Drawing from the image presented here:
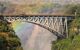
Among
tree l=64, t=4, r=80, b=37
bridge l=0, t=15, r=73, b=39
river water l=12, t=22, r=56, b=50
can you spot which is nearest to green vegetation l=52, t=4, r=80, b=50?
tree l=64, t=4, r=80, b=37

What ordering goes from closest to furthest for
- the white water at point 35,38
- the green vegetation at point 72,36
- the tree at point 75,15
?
1. the green vegetation at point 72,36
2. the tree at point 75,15
3. the white water at point 35,38

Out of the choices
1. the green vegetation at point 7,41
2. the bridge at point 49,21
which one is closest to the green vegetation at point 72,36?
the bridge at point 49,21

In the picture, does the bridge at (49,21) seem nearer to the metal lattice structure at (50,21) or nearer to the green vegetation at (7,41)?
the metal lattice structure at (50,21)

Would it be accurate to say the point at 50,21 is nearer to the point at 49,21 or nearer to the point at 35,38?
the point at 49,21

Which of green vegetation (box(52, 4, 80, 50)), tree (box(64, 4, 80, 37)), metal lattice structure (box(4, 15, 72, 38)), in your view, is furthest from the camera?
metal lattice structure (box(4, 15, 72, 38))

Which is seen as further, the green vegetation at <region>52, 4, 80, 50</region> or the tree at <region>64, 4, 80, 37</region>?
the tree at <region>64, 4, 80, 37</region>

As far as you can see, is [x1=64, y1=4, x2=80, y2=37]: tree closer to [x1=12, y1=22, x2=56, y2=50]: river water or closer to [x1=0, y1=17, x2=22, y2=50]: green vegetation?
[x1=12, y1=22, x2=56, y2=50]: river water

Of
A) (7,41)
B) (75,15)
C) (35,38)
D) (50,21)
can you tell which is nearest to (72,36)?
(50,21)
